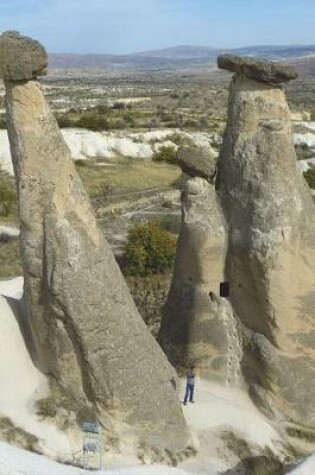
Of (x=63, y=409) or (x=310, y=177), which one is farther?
(x=310, y=177)

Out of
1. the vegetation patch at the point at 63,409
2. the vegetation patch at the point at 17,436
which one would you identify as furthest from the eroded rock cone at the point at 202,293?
the vegetation patch at the point at 17,436

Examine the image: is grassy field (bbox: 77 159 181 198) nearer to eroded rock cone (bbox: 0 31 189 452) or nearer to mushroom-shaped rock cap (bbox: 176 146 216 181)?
mushroom-shaped rock cap (bbox: 176 146 216 181)

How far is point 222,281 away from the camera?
9281 millimetres

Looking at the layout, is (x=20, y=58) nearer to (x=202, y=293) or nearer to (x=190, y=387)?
(x=202, y=293)

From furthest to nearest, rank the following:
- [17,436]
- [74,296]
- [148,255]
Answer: [148,255] → [74,296] → [17,436]

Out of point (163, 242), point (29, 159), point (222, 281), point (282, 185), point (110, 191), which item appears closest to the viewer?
point (29, 159)

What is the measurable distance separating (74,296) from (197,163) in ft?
9.20

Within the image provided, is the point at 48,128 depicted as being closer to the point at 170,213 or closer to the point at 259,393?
the point at 259,393

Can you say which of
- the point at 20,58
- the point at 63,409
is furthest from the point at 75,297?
the point at 20,58

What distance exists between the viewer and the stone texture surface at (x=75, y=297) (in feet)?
23.7

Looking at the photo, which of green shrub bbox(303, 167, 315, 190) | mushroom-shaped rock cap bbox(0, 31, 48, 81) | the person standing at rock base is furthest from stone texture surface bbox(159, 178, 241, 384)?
green shrub bbox(303, 167, 315, 190)

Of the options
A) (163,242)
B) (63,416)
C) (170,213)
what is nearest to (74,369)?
(63,416)

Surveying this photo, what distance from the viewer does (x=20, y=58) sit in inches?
267

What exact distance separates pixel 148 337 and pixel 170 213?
17.5 meters
